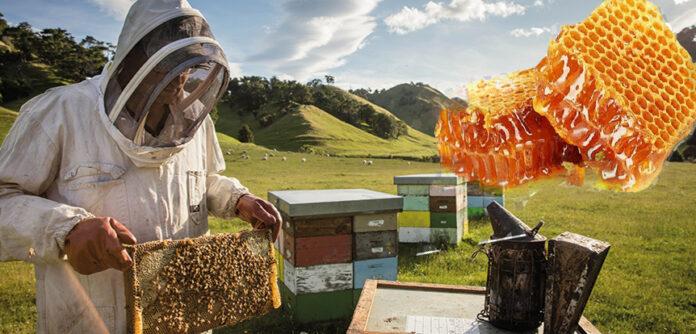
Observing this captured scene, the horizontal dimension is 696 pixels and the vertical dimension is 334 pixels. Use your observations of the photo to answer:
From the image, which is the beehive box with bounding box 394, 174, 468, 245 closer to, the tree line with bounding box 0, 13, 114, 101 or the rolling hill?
the rolling hill

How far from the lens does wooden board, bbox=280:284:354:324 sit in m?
4.53

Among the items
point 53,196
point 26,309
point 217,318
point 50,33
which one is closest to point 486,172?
point 217,318

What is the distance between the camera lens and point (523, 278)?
2.04 m

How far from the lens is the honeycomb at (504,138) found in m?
1.02

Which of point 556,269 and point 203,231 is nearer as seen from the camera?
point 556,269

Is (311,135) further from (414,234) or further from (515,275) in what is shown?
(515,275)

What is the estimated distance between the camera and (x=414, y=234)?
7.86 metres

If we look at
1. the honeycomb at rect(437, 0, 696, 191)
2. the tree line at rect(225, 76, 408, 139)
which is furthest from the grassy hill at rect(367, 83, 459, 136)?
the honeycomb at rect(437, 0, 696, 191)

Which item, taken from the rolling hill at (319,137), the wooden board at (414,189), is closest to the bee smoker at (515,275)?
the wooden board at (414,189)

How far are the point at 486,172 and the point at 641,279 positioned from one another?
6.66m

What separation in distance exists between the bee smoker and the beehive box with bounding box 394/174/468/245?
5.29 meters

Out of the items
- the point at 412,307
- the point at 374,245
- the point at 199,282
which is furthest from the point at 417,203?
the point at 199,282

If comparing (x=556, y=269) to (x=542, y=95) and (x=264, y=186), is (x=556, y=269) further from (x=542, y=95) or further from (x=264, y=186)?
(x=264, y=186)

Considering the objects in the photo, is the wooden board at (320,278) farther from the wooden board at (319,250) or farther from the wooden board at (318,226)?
the wooden board at (318,226)
